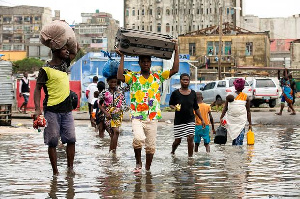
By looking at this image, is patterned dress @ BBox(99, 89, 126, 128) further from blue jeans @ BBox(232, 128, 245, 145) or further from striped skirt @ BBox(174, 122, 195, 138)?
blue jeans @ BBox(232, 128, 245, 145)

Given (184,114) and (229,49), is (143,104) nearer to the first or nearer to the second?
(184,114)

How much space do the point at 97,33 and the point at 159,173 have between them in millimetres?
158149

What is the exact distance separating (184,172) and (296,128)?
11.7 metres

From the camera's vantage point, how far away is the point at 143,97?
9.39 metres

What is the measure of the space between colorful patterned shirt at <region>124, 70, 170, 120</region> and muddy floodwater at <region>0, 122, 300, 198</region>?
82cm

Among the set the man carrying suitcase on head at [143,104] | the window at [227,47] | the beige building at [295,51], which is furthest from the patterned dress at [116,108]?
the beige building at [295,51]

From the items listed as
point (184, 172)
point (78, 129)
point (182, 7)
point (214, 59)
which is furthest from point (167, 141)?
point (182, 7)

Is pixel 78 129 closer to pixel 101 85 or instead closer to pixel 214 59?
pixel 101 85

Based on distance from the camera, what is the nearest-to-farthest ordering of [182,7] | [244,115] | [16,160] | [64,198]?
[64,198]
[16,160]
[244,115]
[182,7]

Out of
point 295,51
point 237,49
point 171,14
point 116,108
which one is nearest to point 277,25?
point 171,14

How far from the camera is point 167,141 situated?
15.8 meters

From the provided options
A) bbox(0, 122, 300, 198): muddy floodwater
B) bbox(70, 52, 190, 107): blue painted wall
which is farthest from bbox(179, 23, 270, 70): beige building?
bbox(0, 122, 300, 198): muddy floodwater

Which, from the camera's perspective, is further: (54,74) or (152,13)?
(152,13)

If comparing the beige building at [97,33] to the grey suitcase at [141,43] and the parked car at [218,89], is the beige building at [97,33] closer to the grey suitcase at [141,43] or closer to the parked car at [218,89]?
the parked car at [218,89]
